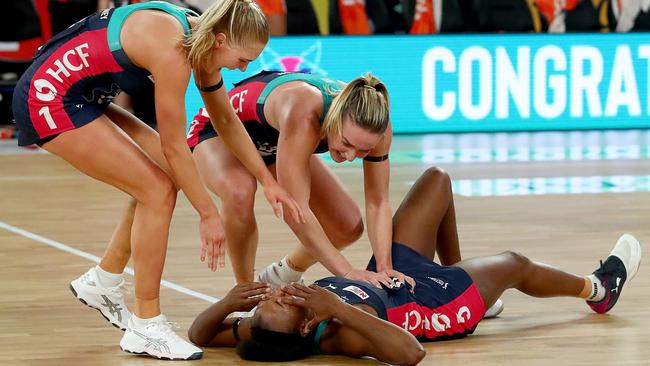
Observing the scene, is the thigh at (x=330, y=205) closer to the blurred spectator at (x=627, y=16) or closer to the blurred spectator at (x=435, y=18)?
the blurred spectator at (x=435, y=18)

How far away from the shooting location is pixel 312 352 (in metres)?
4.67

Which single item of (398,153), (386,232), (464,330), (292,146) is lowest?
(398,153)

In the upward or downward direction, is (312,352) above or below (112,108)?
below

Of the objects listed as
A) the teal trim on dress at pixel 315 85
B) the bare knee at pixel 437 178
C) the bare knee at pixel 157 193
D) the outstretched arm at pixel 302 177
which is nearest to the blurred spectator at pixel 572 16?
the teal trim on dress at pixel 315 85

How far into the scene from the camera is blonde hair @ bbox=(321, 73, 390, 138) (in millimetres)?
4637

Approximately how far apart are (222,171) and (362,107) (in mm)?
996

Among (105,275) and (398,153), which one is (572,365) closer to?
(105,275)

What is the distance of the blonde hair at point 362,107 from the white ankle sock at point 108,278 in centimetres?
105

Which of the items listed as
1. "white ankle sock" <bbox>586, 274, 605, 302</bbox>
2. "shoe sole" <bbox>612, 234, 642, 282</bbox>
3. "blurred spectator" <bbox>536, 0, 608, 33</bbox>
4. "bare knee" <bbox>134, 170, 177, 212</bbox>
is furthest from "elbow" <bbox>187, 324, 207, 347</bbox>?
"blurred spectator" <bbox>536, 0, 608, 33</bbox>

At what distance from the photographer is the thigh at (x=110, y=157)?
465 cm

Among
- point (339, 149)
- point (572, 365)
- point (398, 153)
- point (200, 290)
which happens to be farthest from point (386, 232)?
point (398, 153)

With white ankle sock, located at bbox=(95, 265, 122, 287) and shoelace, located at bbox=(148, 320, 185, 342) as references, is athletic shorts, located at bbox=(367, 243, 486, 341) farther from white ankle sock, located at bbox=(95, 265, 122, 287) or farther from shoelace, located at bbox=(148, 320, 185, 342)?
white ankle sock, located at bbox=(95, 265, 122, 287)

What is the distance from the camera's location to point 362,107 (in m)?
4.65

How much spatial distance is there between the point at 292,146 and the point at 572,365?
1.34 m
